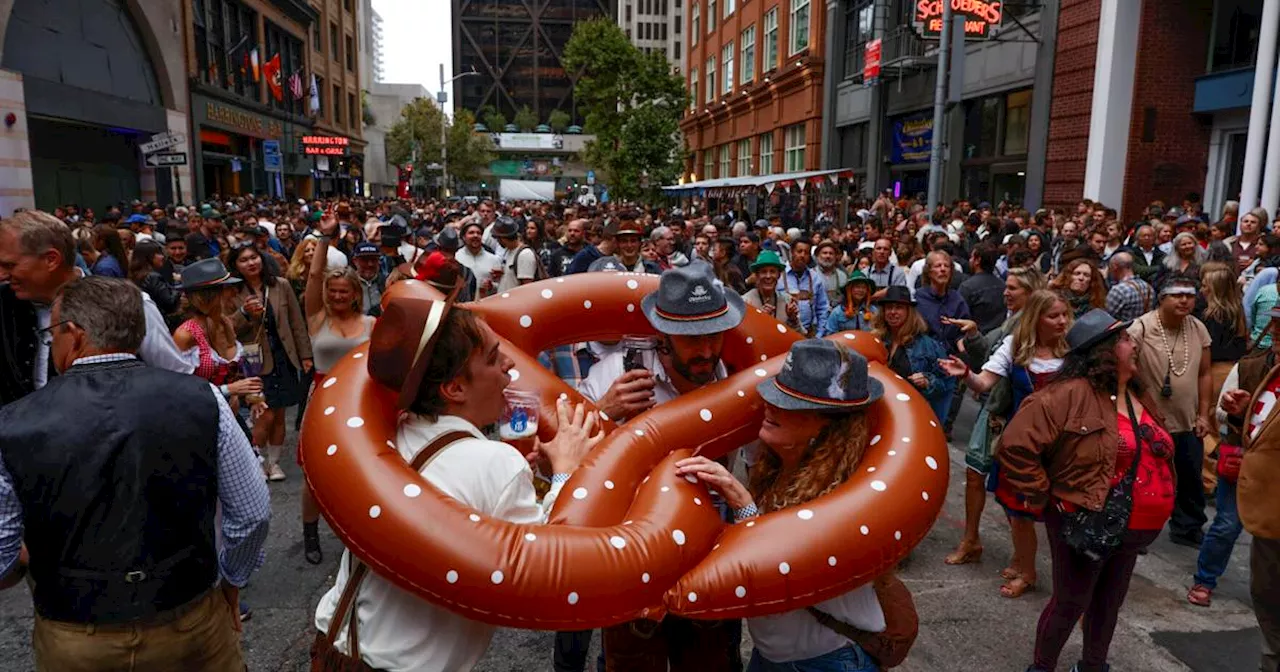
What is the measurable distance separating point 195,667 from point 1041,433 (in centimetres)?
329

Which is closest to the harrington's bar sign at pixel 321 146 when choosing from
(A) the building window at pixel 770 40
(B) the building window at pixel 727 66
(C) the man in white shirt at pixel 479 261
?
(B) the building window at pixel 727 66

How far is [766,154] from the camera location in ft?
115

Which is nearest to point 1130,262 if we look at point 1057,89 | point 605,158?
point 1057,89

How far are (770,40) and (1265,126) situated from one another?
23.7 meters

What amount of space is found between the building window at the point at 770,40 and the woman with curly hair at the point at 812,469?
32.4 metres

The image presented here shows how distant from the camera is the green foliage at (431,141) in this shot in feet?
209

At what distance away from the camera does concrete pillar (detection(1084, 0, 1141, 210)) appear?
14.2 m

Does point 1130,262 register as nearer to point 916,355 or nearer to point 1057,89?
point 916,355

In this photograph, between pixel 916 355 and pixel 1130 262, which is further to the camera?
pixel 1130 262

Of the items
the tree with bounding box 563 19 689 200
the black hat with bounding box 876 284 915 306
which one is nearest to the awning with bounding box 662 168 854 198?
the tree with bounding box 563 19 689 200

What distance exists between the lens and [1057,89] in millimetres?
15891

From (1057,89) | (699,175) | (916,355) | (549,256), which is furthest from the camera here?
(699,175)

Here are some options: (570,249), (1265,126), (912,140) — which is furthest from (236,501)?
(912,140)

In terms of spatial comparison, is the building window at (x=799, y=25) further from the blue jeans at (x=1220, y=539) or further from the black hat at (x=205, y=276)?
the black hat at (x=205, y=276)
